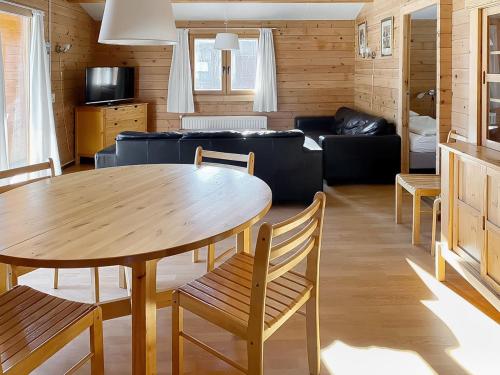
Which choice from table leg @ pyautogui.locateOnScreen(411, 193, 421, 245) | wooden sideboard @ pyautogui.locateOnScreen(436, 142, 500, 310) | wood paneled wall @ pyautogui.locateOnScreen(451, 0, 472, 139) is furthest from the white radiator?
wooden sideboard @ pyautogui.locateOnScreen(436, 142, 500, 310)

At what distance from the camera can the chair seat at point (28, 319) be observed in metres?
1.52

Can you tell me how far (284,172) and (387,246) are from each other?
55.6 inches

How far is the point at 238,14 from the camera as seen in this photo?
341 inches

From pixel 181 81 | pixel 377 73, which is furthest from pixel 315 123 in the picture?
pixel 181 81

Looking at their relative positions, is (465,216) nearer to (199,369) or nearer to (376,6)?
(199,369)

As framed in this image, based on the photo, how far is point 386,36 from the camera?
22.3ft

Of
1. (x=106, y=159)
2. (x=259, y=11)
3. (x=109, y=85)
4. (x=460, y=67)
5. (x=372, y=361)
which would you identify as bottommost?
(x=372, y=361)

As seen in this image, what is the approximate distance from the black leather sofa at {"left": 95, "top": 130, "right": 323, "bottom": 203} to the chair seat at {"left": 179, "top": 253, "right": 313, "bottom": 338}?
283 centimetres

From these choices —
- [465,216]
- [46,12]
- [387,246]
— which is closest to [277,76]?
[46,12]

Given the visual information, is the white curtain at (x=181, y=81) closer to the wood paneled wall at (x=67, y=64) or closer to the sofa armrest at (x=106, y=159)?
the wood paneled wall at (x=67, y=64)

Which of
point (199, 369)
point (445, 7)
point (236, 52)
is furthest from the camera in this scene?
point (236, 52)

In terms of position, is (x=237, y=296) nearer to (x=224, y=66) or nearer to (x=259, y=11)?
(x=259, y=11)

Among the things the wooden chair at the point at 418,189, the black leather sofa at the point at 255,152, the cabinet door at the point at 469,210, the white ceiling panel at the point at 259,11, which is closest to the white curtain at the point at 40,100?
the black leather sofa at the point at 255,152

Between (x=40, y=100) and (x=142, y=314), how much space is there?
5.33 meters
